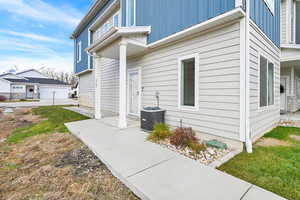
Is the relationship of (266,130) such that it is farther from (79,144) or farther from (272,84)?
(79,144)

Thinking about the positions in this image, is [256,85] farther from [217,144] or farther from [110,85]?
[110,85]

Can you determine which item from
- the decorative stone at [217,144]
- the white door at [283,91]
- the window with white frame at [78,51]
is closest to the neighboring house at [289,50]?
the white door at [283,91]

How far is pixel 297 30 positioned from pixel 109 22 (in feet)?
34.7

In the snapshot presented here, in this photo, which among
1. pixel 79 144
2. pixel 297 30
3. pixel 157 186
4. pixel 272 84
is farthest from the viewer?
pixel 297 30

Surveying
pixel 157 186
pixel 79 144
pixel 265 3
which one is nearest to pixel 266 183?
pixel 157 186

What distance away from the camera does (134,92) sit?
7035 mm

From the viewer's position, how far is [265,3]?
4.43 m

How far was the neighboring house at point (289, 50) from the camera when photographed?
6.69 meters

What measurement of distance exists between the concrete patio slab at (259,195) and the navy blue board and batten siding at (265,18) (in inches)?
146

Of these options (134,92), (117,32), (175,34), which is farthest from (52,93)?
(175,34)

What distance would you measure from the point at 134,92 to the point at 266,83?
16.6 ft

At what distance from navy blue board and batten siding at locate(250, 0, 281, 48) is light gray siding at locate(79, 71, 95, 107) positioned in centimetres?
1002

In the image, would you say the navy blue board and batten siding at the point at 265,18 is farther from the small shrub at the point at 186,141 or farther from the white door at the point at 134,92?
the white door at the point at 134,92

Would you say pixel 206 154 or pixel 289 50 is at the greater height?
pixel 289 50
